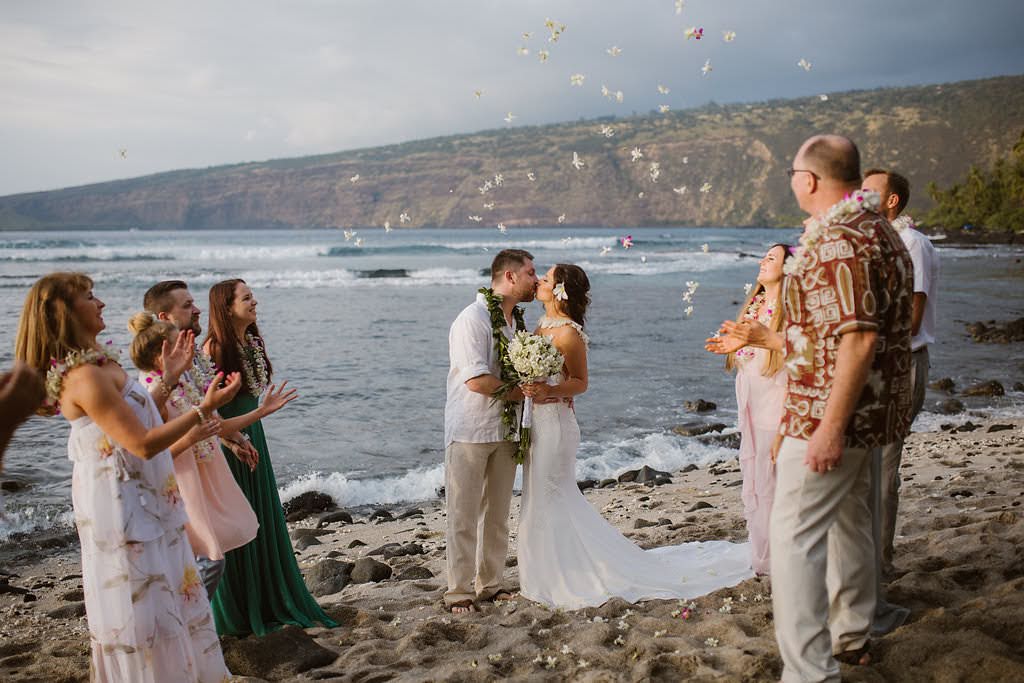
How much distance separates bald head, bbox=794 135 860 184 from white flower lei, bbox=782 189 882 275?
95 mm

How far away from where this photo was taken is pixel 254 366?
18.5 ft

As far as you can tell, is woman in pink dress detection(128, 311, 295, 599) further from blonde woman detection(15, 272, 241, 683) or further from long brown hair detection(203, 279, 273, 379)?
blonde woman detection(15, 272, 241, 683)

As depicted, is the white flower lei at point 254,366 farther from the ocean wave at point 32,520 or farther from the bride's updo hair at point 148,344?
the ocean wave at point 32,520

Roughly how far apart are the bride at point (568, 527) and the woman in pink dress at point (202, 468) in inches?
76.2

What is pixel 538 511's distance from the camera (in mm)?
6031

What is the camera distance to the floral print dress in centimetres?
388

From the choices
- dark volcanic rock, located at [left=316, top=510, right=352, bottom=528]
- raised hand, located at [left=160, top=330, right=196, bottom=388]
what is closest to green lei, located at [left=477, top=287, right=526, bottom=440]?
raised hand, located at [left=160, top=330, right=196, bottom=388]

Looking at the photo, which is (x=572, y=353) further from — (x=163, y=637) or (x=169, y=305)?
(x=163, y=637)

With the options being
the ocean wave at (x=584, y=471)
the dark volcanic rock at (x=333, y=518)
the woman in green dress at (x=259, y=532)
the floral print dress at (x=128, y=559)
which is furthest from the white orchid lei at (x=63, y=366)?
the ocean wave at (x=584, y=471)

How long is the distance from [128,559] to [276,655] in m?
1.43

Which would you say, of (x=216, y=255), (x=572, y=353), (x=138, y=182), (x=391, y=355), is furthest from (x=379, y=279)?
(x=138, y=182)

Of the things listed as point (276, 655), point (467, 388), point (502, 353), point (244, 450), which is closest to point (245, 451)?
point (244, 450)

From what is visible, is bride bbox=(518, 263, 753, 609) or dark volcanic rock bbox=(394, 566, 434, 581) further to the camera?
dark volcanic rock bbox=(394, 566, 434, 581)

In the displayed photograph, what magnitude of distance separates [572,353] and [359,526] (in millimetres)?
4306
